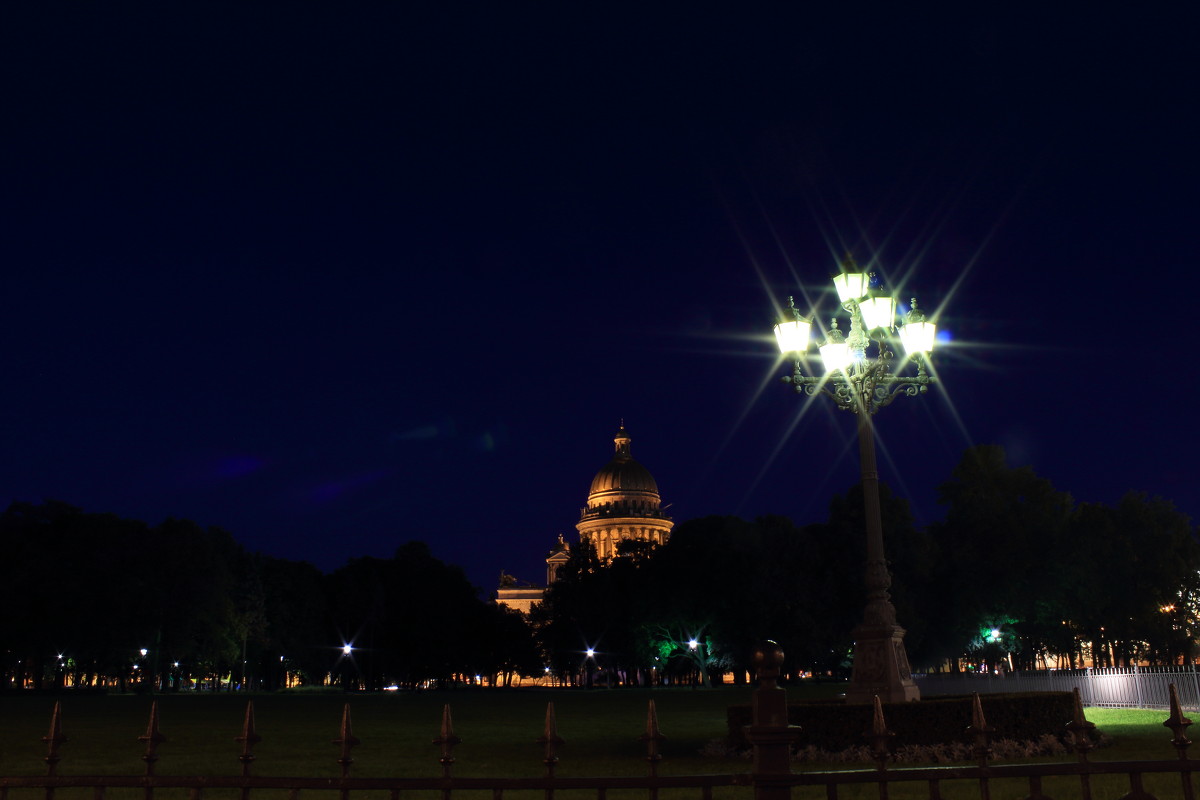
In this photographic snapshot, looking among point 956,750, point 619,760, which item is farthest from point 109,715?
point 956,750

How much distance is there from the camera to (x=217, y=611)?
69562 mm

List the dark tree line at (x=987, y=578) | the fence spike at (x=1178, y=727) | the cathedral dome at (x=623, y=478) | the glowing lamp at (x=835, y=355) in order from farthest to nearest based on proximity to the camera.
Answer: the cathedral dome at (x=623, y=478)
the dark tree line at (x=987, y=578)
the glowing lamp at (x=835, y=355)
the fence spike at (x=1178, y=727)

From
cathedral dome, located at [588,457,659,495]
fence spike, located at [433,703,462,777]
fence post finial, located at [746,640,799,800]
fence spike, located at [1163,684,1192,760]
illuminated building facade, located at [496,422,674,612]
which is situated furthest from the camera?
cathedral dome, located at [588,457,659,495]

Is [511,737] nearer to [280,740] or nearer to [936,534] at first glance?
[280,740]

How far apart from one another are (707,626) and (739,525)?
9.79 meters

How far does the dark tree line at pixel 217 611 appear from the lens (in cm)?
6475

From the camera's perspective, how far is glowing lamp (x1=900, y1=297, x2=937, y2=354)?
18109 millimetres

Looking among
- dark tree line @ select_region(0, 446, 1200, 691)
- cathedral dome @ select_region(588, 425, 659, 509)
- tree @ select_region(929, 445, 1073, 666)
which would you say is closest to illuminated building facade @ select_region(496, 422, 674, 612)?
cathedral dome @ select_region(588, 425, 659, 509)

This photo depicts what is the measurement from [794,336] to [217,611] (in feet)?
202


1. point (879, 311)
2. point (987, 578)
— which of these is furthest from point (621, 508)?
point (879, 311)

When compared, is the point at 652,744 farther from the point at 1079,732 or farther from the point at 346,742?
the point at 1079,732

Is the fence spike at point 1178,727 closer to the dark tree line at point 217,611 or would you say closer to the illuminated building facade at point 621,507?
the dark tree line at point 217,611

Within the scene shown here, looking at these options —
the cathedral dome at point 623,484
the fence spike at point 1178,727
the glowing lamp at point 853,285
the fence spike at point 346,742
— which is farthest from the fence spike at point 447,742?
the cathedral dome at point 623,484

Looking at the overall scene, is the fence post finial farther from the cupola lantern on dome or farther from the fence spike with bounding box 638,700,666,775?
the cupola lantern on dome
